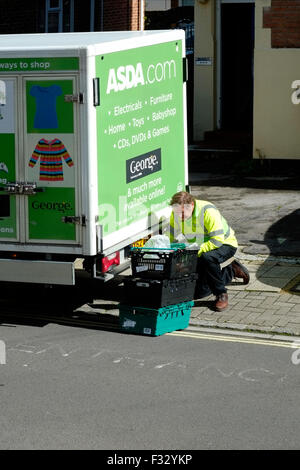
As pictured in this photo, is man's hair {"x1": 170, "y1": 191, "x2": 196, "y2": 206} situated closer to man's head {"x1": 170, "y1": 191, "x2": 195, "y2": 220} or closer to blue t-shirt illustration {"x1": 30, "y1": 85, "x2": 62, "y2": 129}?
man's head {"x1": 170, "y1": 191, "x2": 195, "y2": 220}

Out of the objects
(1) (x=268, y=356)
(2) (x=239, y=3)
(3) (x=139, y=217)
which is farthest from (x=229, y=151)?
(1) (x=268, y=356)

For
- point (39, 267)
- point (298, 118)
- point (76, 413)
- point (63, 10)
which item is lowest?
point (76, 413)

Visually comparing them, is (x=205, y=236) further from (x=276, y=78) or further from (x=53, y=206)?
(x=276, y=78)

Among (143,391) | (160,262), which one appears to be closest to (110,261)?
(160,262)

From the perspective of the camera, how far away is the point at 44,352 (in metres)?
9.80

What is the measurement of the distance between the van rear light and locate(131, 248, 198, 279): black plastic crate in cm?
26

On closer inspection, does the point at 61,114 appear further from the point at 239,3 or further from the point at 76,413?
the point at 239,3

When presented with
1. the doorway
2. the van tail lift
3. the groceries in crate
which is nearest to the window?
the doorway

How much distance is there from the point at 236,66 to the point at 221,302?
13.0 m

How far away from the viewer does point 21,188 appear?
10.4m

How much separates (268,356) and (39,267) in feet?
8.64

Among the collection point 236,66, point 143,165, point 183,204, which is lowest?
point 183,204

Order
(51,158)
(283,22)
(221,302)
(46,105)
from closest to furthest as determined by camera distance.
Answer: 1. (46,105)
2. (51,158)
3. (221,302)
4. (283,22)

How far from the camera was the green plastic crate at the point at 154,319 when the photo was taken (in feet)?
33.7
